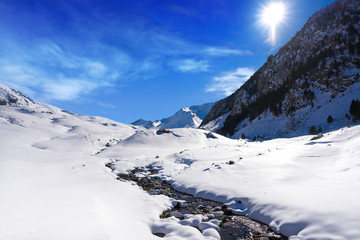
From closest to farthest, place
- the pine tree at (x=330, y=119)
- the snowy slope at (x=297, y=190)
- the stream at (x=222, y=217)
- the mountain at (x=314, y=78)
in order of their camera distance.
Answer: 1. the snowy slope at (x=297, y=190)
2. the stream at (x=222, y=217)
3. the pine tree at (x=330, y=119)
4. the mountain at (x=314, y=78)

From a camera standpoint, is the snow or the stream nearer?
the snow

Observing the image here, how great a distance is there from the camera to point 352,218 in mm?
4688

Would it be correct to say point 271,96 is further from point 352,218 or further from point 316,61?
point 352,218

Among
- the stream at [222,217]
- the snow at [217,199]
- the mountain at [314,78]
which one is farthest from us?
the mountain at [314,78]

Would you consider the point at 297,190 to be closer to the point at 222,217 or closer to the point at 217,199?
the point at 222,217

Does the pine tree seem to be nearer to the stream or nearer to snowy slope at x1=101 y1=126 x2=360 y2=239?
snowy slope at x1=101 y1=126 x2=360 y2=239

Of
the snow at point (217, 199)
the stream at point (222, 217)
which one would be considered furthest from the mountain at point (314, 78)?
the stream at point (222, 217)

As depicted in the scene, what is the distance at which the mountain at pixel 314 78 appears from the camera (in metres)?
45.3

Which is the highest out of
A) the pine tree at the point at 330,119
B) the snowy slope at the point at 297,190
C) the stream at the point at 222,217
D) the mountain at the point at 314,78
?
the mountain at the point at 314,78

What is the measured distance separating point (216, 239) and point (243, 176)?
20.3ft

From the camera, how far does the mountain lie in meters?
45.3

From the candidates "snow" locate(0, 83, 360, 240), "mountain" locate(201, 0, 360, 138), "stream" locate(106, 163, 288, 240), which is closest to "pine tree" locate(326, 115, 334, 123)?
"mountain" locate(201, 0, 360, 138)

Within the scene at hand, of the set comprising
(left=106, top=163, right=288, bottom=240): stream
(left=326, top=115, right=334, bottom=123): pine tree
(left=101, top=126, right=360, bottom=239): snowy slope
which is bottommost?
(left=106, top=163, right=288, bottom=240): stream

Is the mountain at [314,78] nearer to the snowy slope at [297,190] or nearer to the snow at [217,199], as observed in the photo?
the snowy slope at [297,190]
